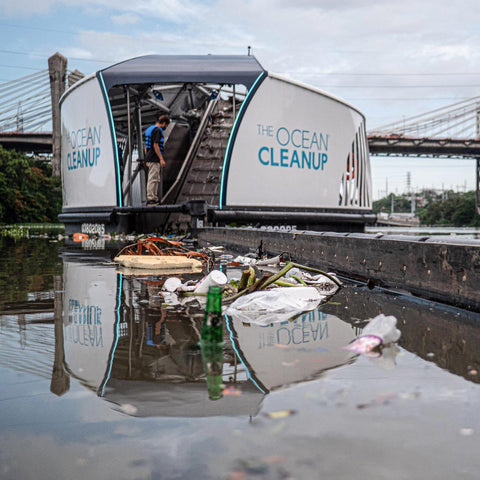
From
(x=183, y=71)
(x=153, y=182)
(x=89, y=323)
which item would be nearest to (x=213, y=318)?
(x=89, y=323)

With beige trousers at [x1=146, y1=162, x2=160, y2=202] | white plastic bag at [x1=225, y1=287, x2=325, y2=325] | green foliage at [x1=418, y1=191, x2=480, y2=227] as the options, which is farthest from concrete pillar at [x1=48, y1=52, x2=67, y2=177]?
white plastic bag at [x1=225, y1=287, x2=325, y2=325]

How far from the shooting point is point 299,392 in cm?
172

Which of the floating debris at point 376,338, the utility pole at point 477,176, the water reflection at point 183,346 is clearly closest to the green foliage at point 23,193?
the water reflection at point 183,346

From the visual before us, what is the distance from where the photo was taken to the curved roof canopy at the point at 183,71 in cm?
1378

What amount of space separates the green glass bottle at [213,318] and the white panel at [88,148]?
12.4m

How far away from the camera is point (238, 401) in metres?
1.63

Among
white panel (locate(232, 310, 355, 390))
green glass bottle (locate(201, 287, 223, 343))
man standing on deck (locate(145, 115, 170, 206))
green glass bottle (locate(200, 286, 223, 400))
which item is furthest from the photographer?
man standing on deck (locate(145, 115, 170, 206))

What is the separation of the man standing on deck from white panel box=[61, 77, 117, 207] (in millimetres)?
917

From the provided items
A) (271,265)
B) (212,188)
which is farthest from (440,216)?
(271,265)

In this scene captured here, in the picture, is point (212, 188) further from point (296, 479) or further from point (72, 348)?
point (296, 479)

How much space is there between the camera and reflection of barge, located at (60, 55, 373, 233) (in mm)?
13828

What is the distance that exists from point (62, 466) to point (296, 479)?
0.49 metres

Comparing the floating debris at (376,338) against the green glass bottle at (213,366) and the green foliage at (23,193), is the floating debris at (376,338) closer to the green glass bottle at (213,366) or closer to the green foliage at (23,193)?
the green glass bottle at (213,366)

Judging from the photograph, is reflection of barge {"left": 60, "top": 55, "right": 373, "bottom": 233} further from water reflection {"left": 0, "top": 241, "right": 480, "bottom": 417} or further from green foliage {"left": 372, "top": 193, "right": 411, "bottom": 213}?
green foliage {"left": 372, "top": 193, "right": 411, "bottom": 213}
